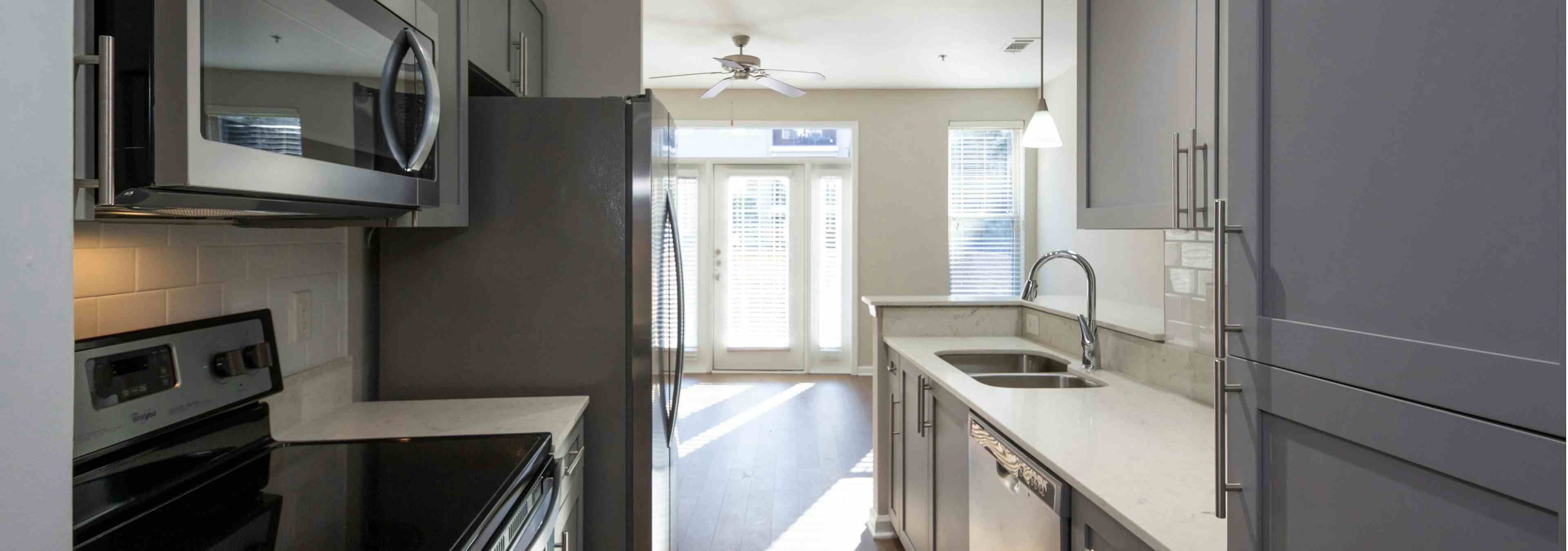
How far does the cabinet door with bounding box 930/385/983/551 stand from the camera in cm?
185

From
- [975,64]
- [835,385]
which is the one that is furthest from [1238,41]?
[835,385]

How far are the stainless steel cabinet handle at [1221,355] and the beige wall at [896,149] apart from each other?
16.9 ft

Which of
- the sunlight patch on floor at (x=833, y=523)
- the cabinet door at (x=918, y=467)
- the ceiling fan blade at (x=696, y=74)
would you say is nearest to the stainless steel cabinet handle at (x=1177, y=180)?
the cabinet door at (x=918, y=467)

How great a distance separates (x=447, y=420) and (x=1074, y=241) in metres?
4.72

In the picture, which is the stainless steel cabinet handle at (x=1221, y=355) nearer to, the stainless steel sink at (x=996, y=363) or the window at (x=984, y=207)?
the stainless steel sink at (x=996, y=363)

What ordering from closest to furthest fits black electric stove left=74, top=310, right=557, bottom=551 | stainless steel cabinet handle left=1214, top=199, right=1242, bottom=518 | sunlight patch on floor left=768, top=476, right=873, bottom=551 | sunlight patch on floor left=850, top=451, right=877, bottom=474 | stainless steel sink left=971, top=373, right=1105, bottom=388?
1. stainless steel cabinet handle left=1214, top=199, right=1242, bottom=518
2. black electric stove left=74, top=310, right=557, bottom=551
3. stainless steel sink left=971, top=373, right=1105, bottom=388
4. sunlight patch on floor left=768, top=476, right=873, bottom=551
5. sunlight patch on floor left=850, top=451, right=877, bottom=474

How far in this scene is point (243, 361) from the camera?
1368 millimetres

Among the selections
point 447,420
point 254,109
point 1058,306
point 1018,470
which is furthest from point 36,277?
point 1058,306

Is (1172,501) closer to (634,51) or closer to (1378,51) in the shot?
(1378,51)

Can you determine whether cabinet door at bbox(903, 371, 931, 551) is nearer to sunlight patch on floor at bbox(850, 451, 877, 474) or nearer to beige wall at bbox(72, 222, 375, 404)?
sunlight patch on floor at bbox(850, 451, 877, 474)

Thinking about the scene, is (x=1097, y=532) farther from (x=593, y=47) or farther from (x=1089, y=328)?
(x=593, y=47)

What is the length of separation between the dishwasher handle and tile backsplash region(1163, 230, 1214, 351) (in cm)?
55

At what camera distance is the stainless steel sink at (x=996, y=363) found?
2.58 m

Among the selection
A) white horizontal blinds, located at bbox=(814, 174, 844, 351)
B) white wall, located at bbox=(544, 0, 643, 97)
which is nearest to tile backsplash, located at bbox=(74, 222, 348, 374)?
white wall, located at bbox=(544, 0, 643, 97)
